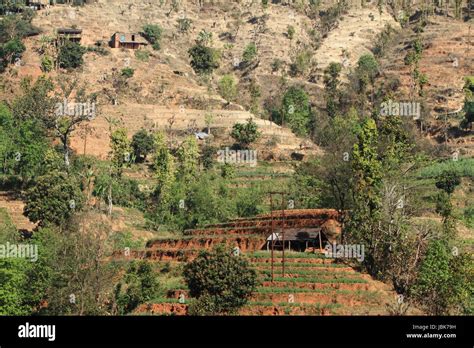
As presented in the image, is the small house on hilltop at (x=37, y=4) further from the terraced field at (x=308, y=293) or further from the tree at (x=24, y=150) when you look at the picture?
the terraced field at (x=308, y=293)

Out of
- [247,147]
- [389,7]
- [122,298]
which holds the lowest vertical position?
[122,298]

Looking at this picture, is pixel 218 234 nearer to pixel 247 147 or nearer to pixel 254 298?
pixel 254 298

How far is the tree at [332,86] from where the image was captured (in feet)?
364

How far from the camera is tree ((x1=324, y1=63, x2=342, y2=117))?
11088 centimetres

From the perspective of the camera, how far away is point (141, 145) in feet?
296

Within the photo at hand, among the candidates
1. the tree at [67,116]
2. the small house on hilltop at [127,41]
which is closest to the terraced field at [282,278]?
the tree at [67,116]

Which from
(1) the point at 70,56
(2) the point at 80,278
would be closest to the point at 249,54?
(1) the point at 70,56

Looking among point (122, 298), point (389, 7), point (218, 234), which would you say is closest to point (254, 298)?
point (122, 298)

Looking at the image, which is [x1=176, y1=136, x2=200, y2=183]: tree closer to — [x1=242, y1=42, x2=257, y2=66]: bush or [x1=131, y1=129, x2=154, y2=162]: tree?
[x1=131, y1=129, x2=154, y2=162]: tree

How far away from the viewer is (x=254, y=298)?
5519 centimetres

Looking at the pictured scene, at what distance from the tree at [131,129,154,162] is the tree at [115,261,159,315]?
30225 mm

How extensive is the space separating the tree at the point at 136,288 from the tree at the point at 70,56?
51.3 metres

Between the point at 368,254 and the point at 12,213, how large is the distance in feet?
94.6
